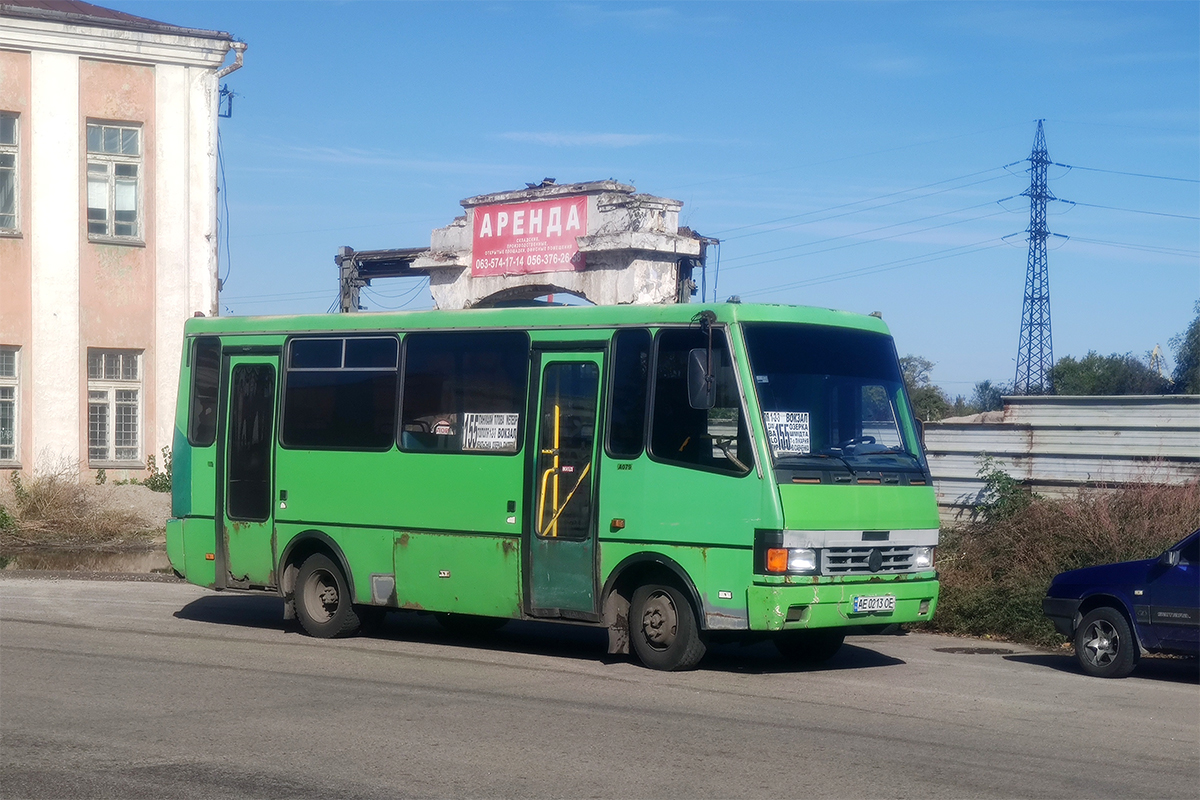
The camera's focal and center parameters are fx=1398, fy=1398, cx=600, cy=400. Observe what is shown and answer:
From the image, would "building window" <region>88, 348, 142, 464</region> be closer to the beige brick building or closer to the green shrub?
the beige brick building

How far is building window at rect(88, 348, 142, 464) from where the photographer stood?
28.5m

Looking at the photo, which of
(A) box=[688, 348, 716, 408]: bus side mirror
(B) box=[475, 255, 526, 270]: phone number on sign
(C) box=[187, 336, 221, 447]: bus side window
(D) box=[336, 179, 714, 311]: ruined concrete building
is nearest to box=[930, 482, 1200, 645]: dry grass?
(A) box=[688, 348, 716, 408]: bus side mirror

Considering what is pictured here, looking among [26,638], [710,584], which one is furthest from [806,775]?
[26,638]

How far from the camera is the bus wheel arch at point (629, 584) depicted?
11.1 m

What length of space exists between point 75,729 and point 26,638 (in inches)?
187

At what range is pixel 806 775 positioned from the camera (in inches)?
294

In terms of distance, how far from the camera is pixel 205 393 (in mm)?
14531

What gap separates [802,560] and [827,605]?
43 centimetres

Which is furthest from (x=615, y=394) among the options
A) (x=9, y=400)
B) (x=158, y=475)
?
(x=9, y=400)

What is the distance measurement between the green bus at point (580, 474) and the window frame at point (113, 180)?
15.6 meters

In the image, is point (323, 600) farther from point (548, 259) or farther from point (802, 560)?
point (548, 259)

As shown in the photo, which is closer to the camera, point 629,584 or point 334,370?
point 629,584

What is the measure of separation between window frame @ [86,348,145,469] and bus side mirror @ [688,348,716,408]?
2058 centimetres

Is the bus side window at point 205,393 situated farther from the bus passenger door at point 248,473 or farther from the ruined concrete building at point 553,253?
the ruined concrete building at point 553,253
